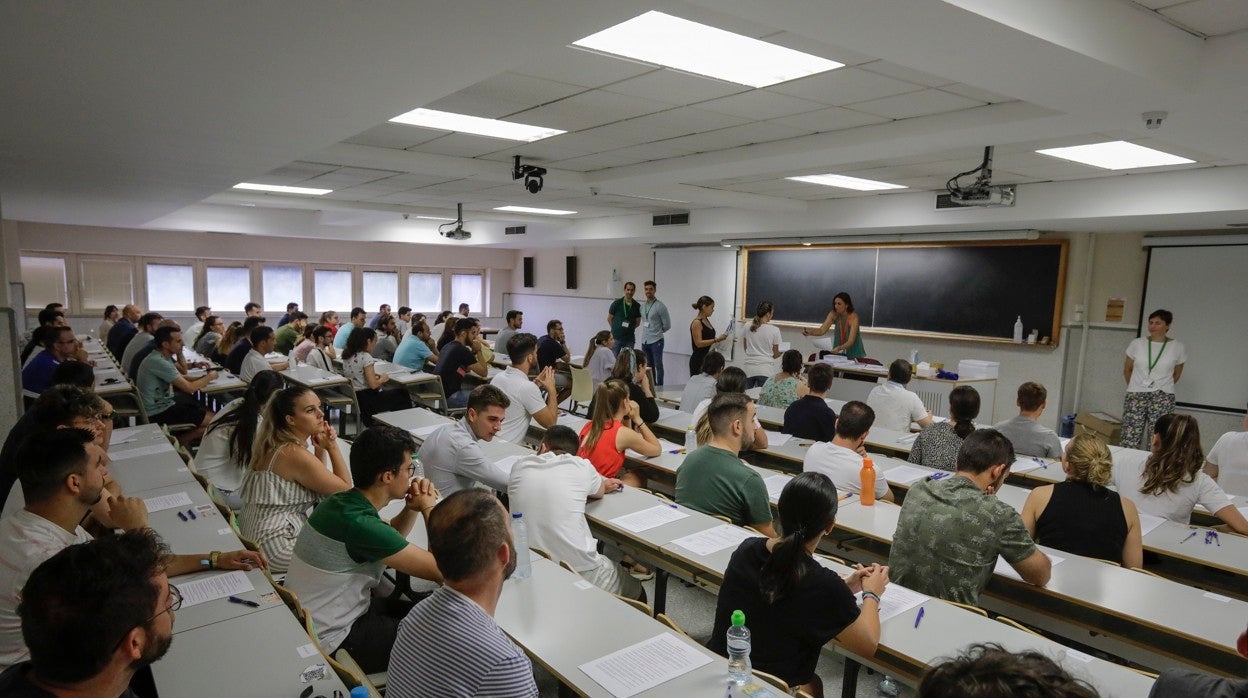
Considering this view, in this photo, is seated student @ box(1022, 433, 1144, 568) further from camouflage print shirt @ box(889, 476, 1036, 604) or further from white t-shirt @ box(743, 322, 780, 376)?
white t-shirt @ box(743, 322, 780, 376)

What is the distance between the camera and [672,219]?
1022cm

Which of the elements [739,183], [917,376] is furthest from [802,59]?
[917,376]

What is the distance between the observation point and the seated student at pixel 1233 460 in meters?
4.21

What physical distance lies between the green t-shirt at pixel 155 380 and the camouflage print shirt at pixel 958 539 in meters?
6.27

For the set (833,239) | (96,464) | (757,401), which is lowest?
(757,401)

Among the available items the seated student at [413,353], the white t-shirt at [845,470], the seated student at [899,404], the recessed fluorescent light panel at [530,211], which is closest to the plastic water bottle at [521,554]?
the white t-shirt at [845,470]

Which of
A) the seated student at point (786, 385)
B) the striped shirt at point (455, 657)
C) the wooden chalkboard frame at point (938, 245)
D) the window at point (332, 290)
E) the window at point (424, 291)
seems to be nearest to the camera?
the striped shirt at point (455, 657)

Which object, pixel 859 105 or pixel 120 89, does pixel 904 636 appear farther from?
pixel 120 89

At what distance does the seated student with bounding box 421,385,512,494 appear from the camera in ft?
11.9

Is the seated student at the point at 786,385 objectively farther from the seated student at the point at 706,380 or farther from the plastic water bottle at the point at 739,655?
the plastic water bottle at the point at 739,655

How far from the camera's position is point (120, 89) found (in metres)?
2.99

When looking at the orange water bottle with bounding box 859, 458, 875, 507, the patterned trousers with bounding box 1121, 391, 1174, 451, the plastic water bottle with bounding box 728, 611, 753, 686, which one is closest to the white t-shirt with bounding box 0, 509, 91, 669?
the plastic water bottle with bounding box 728, 611, 753, 686

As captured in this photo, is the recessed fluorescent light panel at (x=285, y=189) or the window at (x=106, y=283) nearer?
the recessed fluorescent light panel at (x=285, y=189)

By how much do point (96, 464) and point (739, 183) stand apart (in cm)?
623
